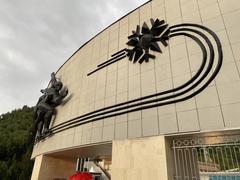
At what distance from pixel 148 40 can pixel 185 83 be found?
2284mm

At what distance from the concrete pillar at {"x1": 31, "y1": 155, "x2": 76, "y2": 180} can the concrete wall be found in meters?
0.64

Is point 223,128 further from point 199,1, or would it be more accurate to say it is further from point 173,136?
point 199,1

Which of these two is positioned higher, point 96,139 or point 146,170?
point 96,139

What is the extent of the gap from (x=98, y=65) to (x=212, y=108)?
5.63 meters

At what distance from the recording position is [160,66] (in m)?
6.73

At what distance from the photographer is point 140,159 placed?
576cm

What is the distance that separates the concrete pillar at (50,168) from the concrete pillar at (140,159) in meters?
5.08

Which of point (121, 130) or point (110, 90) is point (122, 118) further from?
point (110, 90)

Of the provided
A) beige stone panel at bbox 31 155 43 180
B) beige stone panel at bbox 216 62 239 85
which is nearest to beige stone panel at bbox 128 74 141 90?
beige stone panel at bbox 216 62 239 85

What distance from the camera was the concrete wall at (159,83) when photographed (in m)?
5.24

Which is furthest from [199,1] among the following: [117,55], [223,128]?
[223,128]

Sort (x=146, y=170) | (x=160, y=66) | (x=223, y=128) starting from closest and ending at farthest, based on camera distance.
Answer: (x=223, y=128)
(x=146, y=170)
(x=160, y=66)

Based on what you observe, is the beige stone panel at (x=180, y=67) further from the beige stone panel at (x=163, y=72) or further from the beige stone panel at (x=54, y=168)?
the beige stone panel at (x=54, y=168)

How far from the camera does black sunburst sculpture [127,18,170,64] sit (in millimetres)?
7076
